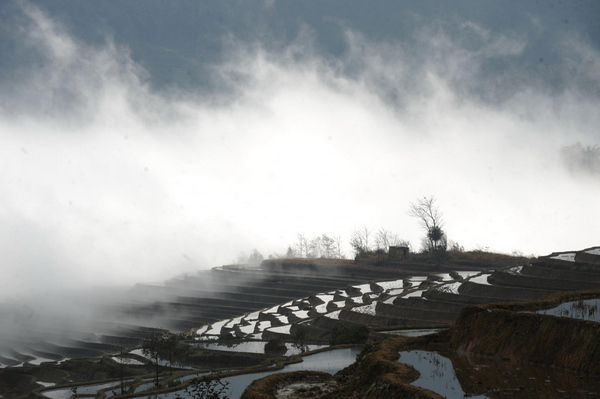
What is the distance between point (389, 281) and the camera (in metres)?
60.8

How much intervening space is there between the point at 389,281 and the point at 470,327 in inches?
1637

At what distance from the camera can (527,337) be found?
58.1 feet

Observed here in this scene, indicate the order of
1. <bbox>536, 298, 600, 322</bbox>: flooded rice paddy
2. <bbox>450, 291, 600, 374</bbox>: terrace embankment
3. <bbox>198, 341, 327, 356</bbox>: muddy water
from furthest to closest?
<bbox>198, 341, 327, 356</bbox>: muddy water, <bbox>536, 298, 600, 322</bbox>: flooded rice paddy, <bbox>450, 291, 600, 374</bbox>: terrace embankment

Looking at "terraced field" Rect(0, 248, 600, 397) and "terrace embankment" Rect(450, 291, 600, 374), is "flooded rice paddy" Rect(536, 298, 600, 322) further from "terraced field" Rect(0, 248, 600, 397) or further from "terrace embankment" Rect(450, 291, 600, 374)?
"terraced field" Rect(0, 248, 600, 397)

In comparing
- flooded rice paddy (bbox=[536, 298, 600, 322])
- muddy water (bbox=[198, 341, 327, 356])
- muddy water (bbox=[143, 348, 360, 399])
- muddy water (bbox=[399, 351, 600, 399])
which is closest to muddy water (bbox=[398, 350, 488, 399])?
muddy water (bbox=[399, 351, 600, 399])

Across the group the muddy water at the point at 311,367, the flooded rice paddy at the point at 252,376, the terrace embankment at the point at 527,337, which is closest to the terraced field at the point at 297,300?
the flooded rice paddy at the point at 252,376

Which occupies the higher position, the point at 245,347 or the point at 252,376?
the point at 252,376

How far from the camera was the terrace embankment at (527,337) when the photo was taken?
1587cm

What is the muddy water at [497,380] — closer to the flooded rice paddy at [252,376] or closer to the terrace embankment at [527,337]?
the terrace embankment at [527,337]

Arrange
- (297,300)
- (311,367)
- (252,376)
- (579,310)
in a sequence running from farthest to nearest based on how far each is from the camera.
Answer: (297,300), (311,367), (252,376), (579,310)

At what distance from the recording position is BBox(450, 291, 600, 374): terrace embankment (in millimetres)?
15873

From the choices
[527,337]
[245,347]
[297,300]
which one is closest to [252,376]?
[527,337]

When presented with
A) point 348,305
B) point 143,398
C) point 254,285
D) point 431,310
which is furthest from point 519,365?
point 254,285

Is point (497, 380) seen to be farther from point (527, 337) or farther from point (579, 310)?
point (579, 310)
